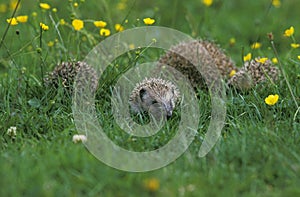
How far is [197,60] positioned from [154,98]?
3.30 ft

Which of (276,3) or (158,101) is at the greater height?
(276,3)

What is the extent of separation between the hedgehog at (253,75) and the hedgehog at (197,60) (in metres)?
0.23

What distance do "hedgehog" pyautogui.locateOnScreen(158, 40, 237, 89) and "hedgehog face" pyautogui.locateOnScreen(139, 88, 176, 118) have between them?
2.30 feet

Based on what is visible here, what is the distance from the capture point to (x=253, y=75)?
5262mm

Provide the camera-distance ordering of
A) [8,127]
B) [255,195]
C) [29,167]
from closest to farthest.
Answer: [255,195]
[29,167]
[8,127]

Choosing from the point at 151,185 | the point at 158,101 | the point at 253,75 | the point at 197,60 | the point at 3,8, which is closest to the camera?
the point at 151,185

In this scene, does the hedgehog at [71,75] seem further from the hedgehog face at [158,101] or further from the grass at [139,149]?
the hedgehog face at [158,101]

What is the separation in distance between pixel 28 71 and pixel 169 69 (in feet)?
4.31

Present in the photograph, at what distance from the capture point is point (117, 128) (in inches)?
166

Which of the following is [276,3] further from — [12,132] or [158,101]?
[12,132]

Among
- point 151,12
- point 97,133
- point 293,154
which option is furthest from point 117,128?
point 151,12

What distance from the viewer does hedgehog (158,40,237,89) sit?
546 centimetres

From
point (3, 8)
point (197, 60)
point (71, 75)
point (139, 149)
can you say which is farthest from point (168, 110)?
point (3, 8)

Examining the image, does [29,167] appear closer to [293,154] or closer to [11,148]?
[11,148]
